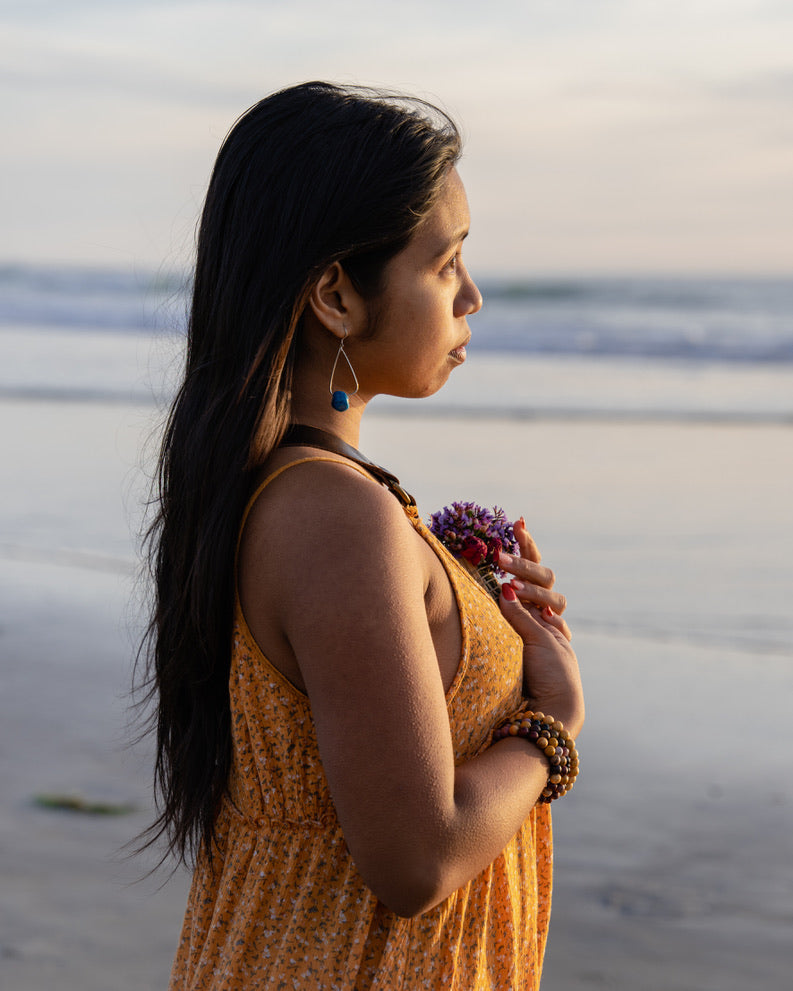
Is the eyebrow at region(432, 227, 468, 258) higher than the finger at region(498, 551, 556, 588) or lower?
higher

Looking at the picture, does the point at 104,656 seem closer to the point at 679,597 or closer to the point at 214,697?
the point at 679,597

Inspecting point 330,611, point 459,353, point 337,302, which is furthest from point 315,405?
point 330,611

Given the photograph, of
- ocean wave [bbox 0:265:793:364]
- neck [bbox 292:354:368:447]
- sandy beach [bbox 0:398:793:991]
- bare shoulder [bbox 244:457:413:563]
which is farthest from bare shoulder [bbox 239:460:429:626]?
ocean wave [bbox 0:265:793:364]

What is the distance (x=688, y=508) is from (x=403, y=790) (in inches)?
284

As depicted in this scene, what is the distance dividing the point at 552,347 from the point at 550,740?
18179 mm

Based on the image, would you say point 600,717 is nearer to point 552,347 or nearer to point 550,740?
point 550,740

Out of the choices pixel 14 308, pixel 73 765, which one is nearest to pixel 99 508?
pixel 73 765

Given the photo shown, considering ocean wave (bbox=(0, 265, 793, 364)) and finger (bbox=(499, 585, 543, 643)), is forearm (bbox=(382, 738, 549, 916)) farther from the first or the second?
ocean wave (bbox=(0, 265, 793, 364))

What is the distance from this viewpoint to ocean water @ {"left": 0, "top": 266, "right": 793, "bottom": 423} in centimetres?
1327

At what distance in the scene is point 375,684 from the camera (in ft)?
4.61

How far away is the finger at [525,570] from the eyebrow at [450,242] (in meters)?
0.49

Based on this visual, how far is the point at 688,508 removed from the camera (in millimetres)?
8320

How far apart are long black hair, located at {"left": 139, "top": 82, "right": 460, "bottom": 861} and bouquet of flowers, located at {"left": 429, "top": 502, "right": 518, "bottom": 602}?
16.7 inches

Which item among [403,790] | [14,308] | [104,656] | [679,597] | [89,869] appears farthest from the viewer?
[14,308]
